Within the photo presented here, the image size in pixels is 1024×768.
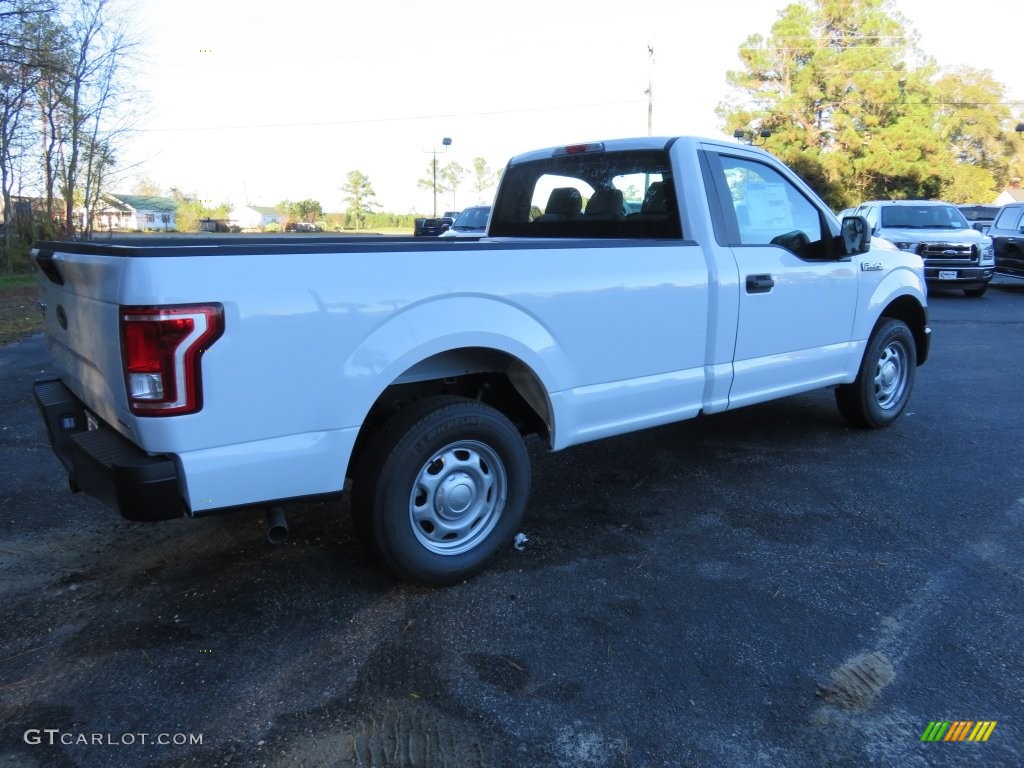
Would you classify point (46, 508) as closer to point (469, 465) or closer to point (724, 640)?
point (469, 465)

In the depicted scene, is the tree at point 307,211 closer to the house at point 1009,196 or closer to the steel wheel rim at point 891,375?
the house at point 1009,196

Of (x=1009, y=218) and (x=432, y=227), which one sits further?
(x=432, y=227)

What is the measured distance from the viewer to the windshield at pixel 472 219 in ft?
55.1

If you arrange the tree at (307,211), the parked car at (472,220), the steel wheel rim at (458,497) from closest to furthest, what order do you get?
the steel wheel rim at (458,497) → the parked car at (472,220) → the tree at (307,211)

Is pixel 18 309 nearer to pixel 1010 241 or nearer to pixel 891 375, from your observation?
A: pixel 891 375

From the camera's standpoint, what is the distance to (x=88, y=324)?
2.87 m

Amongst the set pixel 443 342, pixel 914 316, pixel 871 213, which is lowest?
pixel 914 316

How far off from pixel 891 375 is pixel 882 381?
0.14m

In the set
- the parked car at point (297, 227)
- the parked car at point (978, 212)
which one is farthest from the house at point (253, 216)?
the parked car at point (978, 212)

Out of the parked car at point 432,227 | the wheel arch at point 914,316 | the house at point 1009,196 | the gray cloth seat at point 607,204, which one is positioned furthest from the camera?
the house at point 1009,196

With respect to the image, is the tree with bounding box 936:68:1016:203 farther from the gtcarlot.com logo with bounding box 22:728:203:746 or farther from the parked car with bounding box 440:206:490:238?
the gtcarlot.com logo with bounding box 22:728:203:746

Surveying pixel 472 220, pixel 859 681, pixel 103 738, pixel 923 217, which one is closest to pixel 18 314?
pixel 472 220

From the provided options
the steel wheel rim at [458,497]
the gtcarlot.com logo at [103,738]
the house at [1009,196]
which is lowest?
the gtcarlot.com logo at [103,738]

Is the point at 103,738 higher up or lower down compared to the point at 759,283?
lower down
